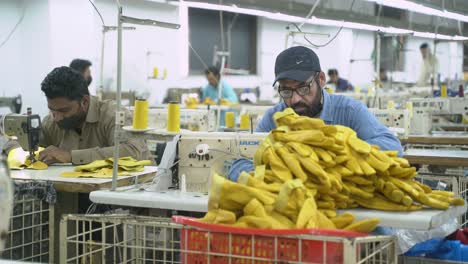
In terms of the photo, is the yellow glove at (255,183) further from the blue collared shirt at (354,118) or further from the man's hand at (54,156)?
the man's hand at (54,156)

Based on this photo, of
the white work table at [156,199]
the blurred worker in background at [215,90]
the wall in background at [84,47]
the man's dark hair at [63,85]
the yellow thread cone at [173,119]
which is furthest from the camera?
the blurred worker in background at [215,90]

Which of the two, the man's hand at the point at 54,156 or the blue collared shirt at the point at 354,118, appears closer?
the blue collared shirt at the point at 354,118

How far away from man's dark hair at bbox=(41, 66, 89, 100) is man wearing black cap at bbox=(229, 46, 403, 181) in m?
1.49

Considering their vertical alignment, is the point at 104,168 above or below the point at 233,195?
below

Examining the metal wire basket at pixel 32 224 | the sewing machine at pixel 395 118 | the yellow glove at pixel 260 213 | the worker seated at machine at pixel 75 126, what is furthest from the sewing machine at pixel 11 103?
the yellow glove at pixel 260 213

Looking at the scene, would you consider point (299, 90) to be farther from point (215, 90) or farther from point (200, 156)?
point (215, 90)

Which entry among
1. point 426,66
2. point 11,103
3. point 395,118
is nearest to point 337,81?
point 426,66

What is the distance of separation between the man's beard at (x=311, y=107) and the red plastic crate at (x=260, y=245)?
3.93 ft

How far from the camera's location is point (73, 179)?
130 inches

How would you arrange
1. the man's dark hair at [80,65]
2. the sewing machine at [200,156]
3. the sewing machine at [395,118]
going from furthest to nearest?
the man's dark hair at [80,65]
the sewing machine at [395,118]
the sewing machine at [200,156]

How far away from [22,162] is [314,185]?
2254 millimetres

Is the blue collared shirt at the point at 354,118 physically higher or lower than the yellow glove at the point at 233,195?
higher

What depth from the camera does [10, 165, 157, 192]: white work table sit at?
319 cm

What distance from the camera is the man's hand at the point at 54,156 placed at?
3912 millimetres
